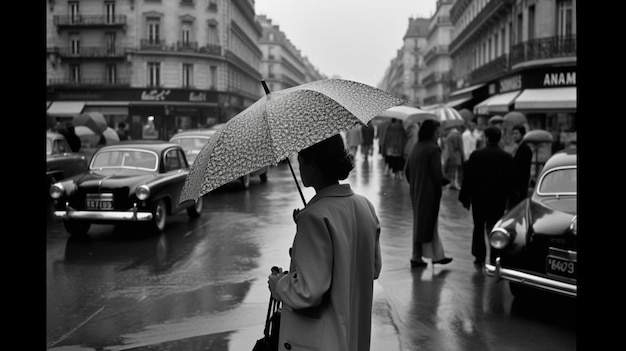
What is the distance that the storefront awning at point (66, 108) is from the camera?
5134 centimetres

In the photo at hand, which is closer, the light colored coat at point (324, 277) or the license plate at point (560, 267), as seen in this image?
the light colored coat at point (324, 277)

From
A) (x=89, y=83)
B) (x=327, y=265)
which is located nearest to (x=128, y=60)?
(x=89, y=83)

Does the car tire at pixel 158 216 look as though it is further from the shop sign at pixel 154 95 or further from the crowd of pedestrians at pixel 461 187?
the shop sign at pixel 154 95

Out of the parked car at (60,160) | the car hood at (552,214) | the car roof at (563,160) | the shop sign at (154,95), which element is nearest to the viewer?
the car hood at (552,214)

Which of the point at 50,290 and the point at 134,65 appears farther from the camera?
the point at 134,65

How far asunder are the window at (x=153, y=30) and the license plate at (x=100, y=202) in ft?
148

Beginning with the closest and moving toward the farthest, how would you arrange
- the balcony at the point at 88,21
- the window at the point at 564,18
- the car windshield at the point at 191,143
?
the car windshield at the point at 191,143 < the window at the point at 564,18 < the balcony at the point at 88,21

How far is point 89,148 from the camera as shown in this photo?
20.8 metres

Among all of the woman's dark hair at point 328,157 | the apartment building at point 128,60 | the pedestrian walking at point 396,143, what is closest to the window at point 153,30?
the apartment building at point 128,60

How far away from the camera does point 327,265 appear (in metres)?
2.63

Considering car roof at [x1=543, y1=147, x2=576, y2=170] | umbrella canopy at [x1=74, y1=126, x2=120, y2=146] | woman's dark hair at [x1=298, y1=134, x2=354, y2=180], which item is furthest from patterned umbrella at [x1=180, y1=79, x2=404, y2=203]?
umbrella canopy at [x1=74, y1=126, x2=120, y2=146]
